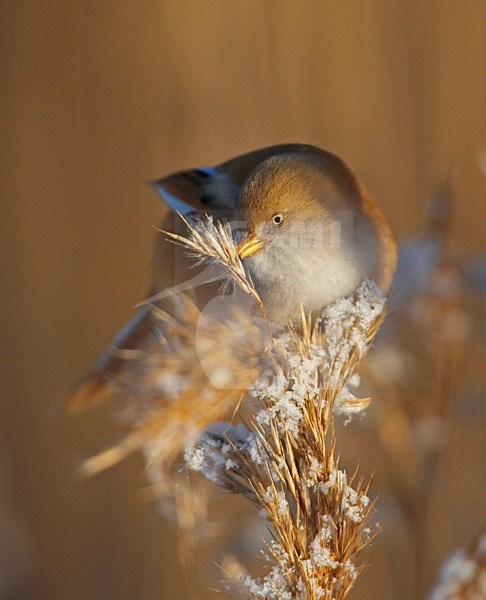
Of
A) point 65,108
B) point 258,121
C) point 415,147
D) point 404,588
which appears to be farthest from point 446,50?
point 404,588

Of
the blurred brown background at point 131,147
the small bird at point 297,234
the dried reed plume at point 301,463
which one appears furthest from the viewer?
the blurred brown background at point 131,147

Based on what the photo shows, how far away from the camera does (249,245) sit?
577mm

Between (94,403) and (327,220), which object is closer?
(327,220)

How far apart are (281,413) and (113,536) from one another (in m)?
0.35

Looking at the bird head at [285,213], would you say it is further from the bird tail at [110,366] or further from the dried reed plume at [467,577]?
the dried reed plume at [467,577]

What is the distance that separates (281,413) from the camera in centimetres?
48

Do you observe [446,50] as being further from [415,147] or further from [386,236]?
[386,236]

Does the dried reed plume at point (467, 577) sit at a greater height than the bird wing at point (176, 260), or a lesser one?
lesser

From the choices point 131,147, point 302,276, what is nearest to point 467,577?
point 302,276

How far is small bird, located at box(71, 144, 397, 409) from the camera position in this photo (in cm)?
57

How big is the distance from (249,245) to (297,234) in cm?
4

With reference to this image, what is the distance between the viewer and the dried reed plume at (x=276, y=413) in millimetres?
468

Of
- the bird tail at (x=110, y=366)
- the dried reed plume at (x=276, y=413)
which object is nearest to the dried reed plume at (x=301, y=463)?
the dried reed plume at (x=276, y=413)

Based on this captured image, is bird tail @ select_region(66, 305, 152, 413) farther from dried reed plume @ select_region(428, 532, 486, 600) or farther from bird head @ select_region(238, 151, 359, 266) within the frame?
dried reed plume @ select_region(428, 532, 486, 600)
